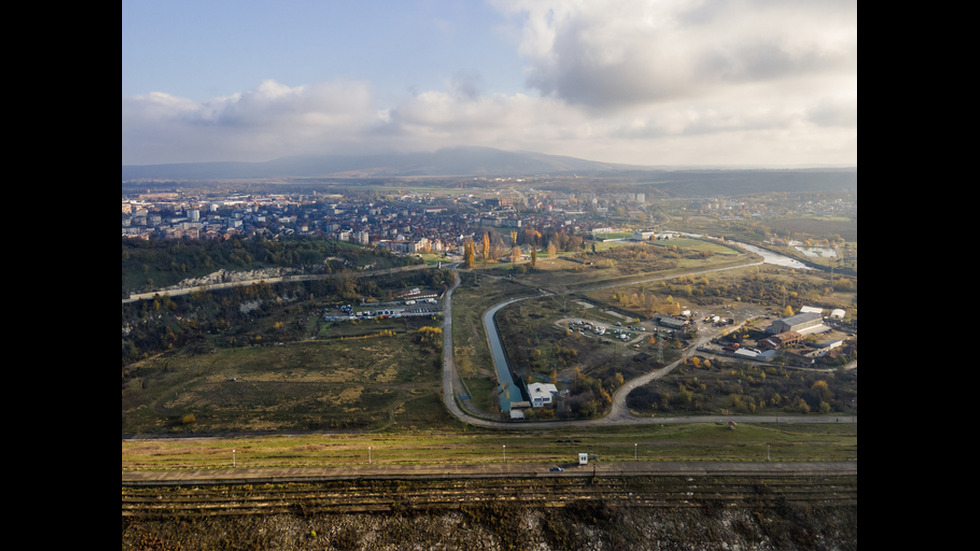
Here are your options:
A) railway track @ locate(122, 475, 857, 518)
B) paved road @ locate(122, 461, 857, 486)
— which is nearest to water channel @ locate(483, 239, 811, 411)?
paved road @ locate(122, 461, 857, 486)

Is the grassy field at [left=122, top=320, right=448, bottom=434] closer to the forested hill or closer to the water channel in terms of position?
the water channel

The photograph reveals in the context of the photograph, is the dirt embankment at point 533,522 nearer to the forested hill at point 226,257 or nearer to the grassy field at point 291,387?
the grassy field at point 291,387

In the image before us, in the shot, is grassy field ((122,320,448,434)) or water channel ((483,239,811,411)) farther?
water channel ((483,239,811,411))

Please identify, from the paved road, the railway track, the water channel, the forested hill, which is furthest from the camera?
the forested hill

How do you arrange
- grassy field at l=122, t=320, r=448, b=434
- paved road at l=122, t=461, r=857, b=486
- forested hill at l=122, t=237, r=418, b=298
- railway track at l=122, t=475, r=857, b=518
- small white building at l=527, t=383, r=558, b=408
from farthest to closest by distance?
forested hill at l=122, t=237, r=418, b=298 < small white building at l=527, t=383, r=558, b=408 < grassy field at l=122, t=320, r=448, b=434 < paved road at l=122, t=461, r=857, b=486 < railway track at l=122, t=475, r=857, b=518

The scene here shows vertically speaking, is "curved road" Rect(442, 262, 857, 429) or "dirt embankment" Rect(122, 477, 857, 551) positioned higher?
"curved road" Rect(442, 262, 857, 429)

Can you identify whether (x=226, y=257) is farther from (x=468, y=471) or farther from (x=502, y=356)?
(x=468, y=471)

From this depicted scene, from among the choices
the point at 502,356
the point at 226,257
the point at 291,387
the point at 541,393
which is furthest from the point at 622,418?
the point at 226,257
